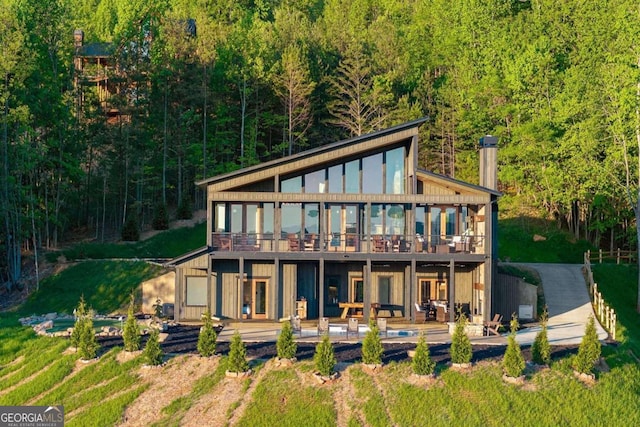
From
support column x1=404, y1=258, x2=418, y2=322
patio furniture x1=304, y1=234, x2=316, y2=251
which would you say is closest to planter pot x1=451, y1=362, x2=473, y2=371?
support column x1=404, y1=258, x2=418, y2=322

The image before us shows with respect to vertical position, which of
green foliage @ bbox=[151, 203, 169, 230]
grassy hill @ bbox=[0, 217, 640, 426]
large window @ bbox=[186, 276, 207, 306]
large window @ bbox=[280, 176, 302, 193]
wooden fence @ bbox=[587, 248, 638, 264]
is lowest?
grassy hill @ bbox=[0, 217, 640, 426]

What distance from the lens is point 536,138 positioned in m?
39.1

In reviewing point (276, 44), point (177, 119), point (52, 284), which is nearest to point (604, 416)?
point (52, 284)

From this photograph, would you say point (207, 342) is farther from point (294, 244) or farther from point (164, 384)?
point (294, 244)

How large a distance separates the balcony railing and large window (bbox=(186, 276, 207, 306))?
1855 millimetres

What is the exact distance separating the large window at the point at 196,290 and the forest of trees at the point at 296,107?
1096 centimetres

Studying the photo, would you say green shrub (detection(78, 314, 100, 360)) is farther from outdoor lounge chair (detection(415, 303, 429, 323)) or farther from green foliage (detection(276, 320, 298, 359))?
outdoor lounge chair (detection(415, 303, 429, 323))

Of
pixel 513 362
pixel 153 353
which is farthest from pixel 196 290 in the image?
pixel 513 362

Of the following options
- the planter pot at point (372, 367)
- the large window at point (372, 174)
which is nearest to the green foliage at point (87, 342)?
the planter pot at point (372, 367)

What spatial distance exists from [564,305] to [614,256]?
11.9 metres

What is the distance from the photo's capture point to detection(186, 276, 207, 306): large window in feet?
85.6

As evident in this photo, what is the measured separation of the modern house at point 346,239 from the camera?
24.8m

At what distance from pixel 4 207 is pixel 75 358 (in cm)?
1461

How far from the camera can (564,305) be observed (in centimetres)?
2672
